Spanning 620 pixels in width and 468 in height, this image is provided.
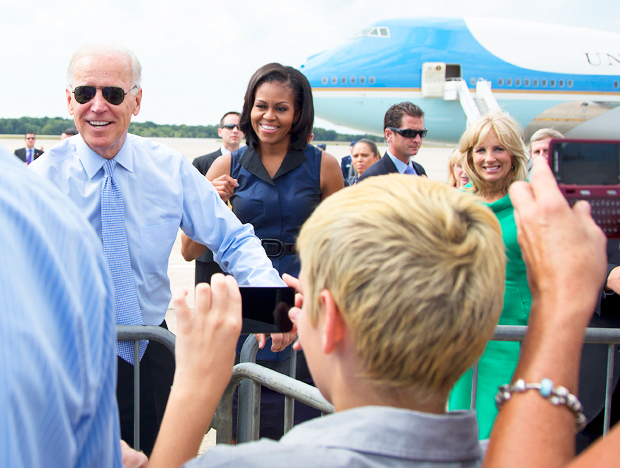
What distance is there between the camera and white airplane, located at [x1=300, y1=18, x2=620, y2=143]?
17.0m

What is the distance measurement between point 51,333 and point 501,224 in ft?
7.35

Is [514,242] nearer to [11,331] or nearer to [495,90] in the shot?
[11,331]

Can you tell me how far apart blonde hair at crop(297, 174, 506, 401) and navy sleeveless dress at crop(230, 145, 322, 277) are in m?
2.06

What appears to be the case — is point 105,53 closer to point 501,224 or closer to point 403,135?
point 501,224

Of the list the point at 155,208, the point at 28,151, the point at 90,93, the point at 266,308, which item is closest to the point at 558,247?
the point at 266,308

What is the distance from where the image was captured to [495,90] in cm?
1762

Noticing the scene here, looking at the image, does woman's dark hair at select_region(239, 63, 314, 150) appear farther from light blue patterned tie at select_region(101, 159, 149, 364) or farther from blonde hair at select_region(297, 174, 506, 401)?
blonde hair at select_region(297, 174, 506, 401)

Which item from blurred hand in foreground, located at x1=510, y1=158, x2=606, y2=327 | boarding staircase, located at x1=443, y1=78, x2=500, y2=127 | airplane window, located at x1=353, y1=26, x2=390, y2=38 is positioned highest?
airplane window, located at x1=353, y1=26, x2=390, y2=38

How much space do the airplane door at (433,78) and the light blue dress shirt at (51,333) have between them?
1742 cm

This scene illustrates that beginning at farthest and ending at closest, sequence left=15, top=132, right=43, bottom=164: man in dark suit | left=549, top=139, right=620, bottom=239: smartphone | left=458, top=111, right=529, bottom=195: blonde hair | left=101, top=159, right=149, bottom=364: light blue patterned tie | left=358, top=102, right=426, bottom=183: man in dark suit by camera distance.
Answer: left=15, top=132, right=43, bottom=164: man in dark suit
left=358, top=102, right=426, bottom=183: man in dark suit
left=458, top=111, right=529, bottom=195: blonde hair
left=101, top=159, right=149, bottom=364: light blue patterned tie
left=549, top=139, right=620, bottom=239: smartphone

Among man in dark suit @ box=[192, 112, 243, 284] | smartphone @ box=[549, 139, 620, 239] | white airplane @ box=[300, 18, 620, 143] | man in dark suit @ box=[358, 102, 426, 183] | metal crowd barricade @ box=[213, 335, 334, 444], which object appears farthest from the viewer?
white airplane @ box=[300, 18, 620, 143]

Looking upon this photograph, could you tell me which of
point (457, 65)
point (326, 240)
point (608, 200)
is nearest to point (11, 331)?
point (326, 240)

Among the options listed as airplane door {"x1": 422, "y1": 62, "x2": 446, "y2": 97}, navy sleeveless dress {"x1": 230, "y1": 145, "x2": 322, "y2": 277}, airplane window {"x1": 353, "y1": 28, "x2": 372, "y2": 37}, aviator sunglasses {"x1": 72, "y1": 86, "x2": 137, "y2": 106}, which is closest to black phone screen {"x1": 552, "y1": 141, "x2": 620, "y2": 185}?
aviator sunglasses {"x1": 72, "y1": 86, "x2": 137, "y2": 106}

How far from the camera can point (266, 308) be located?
51.9 inches
